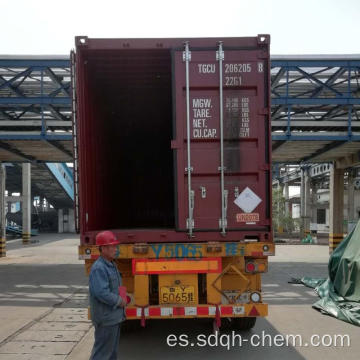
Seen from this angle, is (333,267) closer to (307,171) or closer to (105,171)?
(105,171)

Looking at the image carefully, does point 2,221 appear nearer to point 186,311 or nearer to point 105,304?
point 186,311

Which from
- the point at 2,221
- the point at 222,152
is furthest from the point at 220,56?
the point at 2,221

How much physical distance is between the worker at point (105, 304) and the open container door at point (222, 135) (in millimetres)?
1744

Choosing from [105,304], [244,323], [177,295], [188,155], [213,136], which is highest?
[213,136]

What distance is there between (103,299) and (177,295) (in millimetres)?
1646

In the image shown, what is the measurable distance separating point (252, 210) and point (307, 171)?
31802 mm

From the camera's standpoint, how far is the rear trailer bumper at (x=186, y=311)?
5188mm

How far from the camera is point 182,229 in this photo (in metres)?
5.61

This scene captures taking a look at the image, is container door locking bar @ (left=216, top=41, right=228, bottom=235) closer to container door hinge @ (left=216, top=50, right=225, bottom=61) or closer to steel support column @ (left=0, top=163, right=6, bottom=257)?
container door hinge @ (left=216, top=50, right=225, bottom=61)

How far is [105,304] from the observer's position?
389 centimetres

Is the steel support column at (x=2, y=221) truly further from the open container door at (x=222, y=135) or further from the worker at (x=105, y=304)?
the worker at (x=105, y=304)

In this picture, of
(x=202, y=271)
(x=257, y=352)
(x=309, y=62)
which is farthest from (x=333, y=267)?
(x=309, y=62)

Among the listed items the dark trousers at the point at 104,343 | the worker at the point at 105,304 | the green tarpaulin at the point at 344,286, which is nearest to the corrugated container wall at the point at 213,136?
the worker at the point at 105,304

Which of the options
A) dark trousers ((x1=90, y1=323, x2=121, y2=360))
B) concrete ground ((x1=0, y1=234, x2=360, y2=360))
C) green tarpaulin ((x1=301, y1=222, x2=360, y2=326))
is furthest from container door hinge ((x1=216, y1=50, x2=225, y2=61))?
green tarpaulin ((x1=301, y1=222, x2=360, y2=326))
